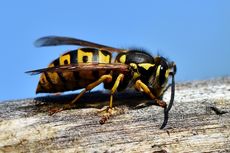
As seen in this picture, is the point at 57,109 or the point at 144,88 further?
the point at 144,88

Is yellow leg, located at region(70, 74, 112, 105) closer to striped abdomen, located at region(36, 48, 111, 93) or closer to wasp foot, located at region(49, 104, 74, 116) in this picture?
striped abdomen, located at region(36, 48, 111, 93)

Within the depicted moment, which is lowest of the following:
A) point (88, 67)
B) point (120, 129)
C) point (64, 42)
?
point (120, 129)

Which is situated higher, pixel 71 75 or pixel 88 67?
pixel 88 67

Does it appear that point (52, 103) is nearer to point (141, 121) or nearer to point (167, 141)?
point (141, 121)

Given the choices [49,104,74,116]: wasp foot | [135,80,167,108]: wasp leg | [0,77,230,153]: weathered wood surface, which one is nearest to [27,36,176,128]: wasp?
[135,80,167,108]: wasp leg

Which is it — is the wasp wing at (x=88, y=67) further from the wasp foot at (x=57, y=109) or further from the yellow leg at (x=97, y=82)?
the wasp foot at (x=57, y=109)

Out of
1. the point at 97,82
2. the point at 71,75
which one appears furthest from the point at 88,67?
the point at 71,75

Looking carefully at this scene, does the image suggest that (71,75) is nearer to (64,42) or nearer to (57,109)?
(64,42)

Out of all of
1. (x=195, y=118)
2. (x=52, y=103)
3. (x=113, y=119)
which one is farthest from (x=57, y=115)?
(x=195, y=118)
